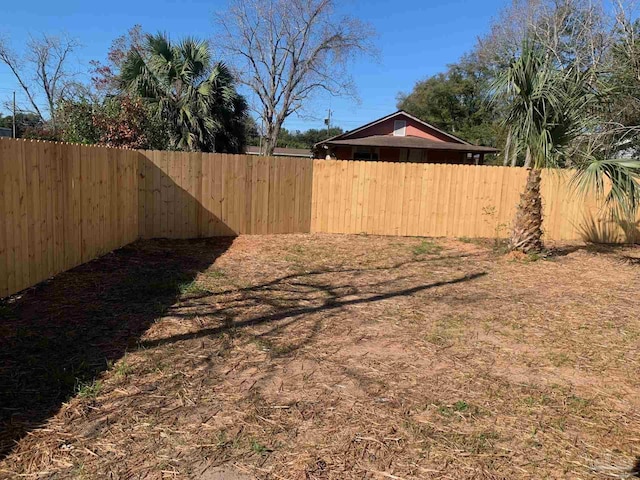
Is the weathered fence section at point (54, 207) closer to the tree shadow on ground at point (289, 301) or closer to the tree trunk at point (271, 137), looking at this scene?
the tree shadow on ground at point (289, 301)

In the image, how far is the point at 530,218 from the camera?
8391 millimetres

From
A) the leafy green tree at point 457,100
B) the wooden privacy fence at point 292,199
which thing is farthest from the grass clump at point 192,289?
the leafy green tree at point 457,100

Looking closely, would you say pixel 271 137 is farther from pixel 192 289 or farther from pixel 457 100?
pixel 192 289

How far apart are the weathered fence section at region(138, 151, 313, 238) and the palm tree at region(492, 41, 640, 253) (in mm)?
4341

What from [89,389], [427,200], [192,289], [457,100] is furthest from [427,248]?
[457,100]

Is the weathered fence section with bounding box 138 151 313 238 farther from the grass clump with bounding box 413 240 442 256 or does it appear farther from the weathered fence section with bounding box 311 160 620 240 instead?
the grass clump with bounding box 413 240 442 256

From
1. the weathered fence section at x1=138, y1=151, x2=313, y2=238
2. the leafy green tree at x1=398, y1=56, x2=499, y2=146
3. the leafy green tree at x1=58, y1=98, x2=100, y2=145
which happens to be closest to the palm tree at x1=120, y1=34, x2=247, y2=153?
the leafy green tree at x1=58, y1=98, x2=100, y2=145

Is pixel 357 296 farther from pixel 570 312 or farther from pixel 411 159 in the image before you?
pixel 411 159

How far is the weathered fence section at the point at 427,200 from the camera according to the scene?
1065cm

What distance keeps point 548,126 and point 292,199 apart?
5.13m

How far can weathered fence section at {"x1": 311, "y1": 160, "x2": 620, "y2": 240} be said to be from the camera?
10648 mm

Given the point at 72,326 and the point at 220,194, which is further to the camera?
the point at 220,194

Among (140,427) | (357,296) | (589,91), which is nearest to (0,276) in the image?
(140,427)

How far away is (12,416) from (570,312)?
5275 millimetres
